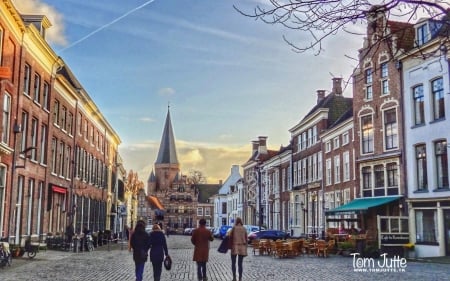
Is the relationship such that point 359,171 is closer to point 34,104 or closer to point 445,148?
point 445,148

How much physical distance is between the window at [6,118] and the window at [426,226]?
71.3 feet

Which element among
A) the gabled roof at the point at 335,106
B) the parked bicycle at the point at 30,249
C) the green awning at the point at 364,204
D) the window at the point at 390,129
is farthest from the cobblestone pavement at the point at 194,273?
the gabled roof at the point at 335,106

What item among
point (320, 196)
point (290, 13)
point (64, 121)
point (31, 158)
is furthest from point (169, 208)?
point (290, 13)

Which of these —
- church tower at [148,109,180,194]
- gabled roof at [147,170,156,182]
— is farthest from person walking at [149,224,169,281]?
gabled roof at [147,170,156,182]

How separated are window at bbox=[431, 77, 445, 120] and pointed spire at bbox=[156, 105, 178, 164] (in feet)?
345

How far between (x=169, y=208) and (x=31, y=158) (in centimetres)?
9549

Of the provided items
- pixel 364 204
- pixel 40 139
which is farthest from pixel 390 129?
pixel 40 139

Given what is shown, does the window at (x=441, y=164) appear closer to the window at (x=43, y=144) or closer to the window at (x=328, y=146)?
the window at (x=328, y=146)

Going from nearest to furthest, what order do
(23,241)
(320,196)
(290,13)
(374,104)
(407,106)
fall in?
(290,13) < (23,241) < (407,106) < (374,104) < (320,196)

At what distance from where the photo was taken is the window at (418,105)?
29.5 m

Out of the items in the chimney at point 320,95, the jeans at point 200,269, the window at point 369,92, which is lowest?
the jeans at point 200,269

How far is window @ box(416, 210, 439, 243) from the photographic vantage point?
27.5 metres

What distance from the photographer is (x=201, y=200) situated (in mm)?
128500

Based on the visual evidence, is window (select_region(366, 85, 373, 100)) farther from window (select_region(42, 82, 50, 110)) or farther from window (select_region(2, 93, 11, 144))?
window (select_region(2, 93, 11, 144))
